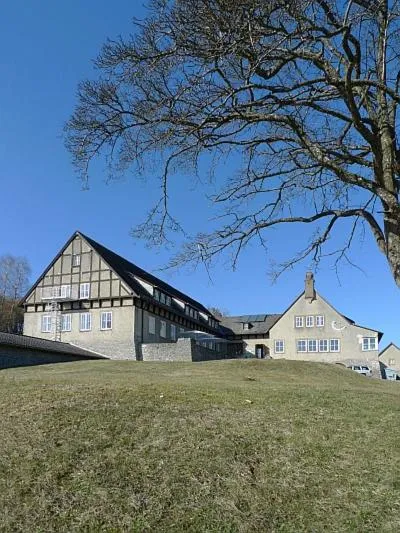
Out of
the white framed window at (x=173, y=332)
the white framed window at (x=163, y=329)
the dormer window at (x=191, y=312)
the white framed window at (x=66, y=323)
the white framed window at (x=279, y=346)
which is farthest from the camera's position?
the white framed window at (x=279, y=346)

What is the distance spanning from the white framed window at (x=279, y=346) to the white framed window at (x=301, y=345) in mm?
1580

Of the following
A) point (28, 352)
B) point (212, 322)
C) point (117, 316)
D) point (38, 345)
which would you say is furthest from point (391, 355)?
point (28, 352)

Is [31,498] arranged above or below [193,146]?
below

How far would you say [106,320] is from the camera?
4072cm

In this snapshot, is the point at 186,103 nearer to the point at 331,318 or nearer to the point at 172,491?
the point at 172,491

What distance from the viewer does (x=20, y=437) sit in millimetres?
7203

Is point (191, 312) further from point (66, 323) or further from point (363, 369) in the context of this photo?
point (363, 369)

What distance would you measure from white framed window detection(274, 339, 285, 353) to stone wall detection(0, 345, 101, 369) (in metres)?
27.5

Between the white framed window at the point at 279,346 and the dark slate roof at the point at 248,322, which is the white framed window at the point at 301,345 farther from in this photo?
the dark slate roof at the point at 248,322

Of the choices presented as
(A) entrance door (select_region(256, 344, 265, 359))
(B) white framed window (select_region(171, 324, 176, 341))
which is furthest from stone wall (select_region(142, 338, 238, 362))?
(A) entrance door (select_region(256, 344, 265, 359))

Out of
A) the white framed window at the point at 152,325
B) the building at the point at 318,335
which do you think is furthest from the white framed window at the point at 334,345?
the white framed window at the point at 152,325

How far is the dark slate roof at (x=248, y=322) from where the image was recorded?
6185 centimetres

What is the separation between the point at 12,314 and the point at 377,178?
58.5 meters

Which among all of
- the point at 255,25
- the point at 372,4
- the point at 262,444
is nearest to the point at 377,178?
the point at 372,4
